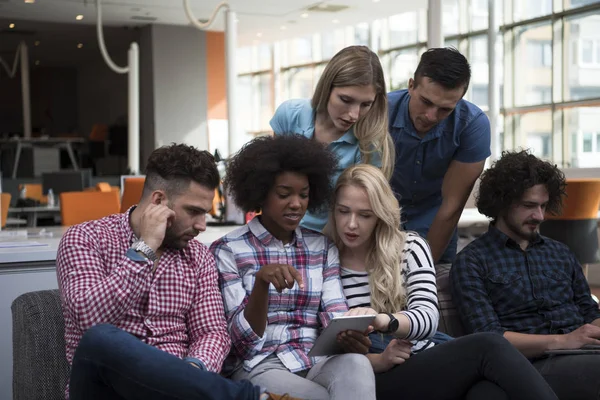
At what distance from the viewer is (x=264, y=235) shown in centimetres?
233

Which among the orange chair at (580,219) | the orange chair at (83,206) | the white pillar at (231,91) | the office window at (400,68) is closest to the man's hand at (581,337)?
the orange chair at (580,219)

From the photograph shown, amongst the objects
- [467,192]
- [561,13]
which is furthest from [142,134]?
[467,192]

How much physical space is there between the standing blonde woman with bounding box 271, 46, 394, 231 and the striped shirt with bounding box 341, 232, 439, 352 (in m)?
0.26

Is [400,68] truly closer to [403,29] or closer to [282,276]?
[403,29]

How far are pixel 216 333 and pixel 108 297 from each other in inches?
13.4

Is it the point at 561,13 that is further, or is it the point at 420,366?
the point at 561,13

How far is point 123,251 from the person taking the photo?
216 cm

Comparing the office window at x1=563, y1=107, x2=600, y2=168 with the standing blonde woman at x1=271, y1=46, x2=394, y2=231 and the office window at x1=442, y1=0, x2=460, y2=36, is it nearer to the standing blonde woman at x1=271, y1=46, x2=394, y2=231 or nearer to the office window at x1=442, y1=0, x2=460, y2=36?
the office window at x1=442, y1=0, x2=460, y2=36

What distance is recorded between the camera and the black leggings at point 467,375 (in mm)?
2071

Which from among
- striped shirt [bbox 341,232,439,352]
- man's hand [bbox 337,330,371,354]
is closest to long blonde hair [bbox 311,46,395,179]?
striped shirt [bbox 341,232,439,352]

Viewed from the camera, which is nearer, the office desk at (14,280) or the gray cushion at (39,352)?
the gray cushion at (39,352)

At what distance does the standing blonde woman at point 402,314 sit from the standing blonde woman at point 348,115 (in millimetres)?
170

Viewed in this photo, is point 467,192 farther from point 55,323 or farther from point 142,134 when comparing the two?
point 142,134

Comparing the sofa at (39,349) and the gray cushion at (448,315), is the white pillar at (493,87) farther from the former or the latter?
the sofa at (39,349)
